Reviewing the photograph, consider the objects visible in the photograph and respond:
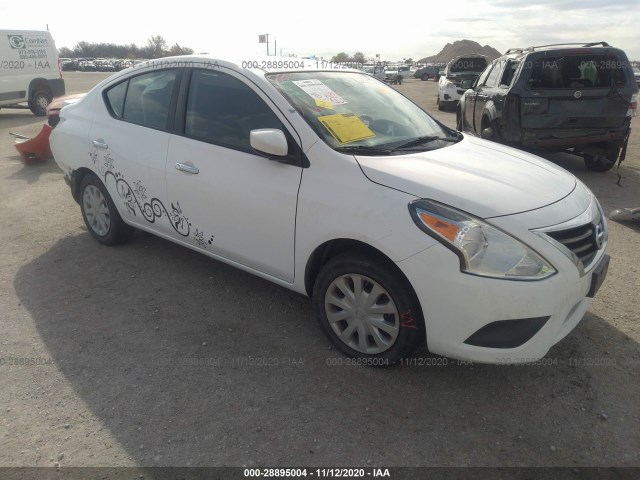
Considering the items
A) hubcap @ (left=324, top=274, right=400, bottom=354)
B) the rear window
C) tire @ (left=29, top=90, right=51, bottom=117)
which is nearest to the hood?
hubcap @ (left=324, top=274, right=400, bottom=354)

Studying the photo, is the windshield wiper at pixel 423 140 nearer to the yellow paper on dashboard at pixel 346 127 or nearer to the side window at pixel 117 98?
the yellow paper on dashboard at pixel 346 127

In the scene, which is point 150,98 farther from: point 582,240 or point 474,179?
point 582,240

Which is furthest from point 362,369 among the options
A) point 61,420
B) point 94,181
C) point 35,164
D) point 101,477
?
point 35,164

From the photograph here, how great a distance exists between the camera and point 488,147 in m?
3.44

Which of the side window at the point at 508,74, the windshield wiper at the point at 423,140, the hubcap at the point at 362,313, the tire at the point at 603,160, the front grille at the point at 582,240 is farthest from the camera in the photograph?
the side window at the point at 508,74

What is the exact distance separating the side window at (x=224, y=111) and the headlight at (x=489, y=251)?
125 centimetres

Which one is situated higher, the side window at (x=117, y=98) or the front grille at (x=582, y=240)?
the side window at (x=117, y=98)

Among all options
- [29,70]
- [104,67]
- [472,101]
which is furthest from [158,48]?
[104,67]

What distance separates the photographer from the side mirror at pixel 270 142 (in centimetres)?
281

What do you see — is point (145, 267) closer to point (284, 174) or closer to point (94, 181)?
point (94, 181)

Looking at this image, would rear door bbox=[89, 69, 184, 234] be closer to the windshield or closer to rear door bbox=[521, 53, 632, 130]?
the windshield

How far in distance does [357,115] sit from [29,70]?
14.4 m

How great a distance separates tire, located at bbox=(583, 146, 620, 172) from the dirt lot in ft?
13.1

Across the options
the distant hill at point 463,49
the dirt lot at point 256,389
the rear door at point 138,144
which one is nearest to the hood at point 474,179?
the dirt lot at point 256,389
